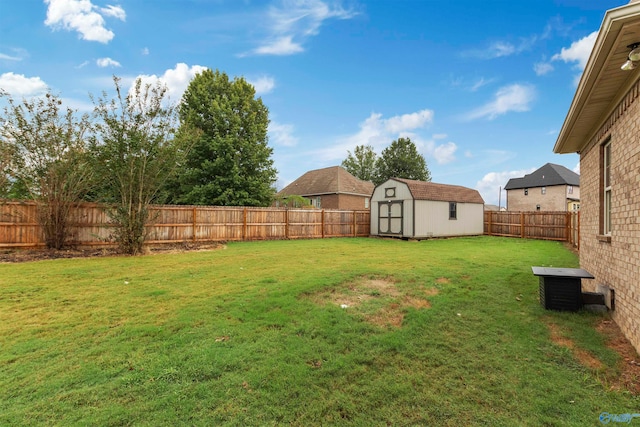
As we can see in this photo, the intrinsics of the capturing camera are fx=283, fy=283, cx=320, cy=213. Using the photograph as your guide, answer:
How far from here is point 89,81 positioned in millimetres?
10430

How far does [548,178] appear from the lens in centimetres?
3444

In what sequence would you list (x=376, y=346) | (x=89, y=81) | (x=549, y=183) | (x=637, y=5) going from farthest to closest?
(x=549, y=183) < (x=89, y=81) < (x=376, y=346) < (x=637, y=5)

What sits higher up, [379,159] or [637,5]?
[379,159]

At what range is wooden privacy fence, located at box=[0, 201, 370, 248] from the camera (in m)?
10.1

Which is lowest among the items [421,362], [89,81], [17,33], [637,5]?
[421,362]

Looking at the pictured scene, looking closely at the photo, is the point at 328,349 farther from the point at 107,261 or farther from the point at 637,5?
the point at 107,261

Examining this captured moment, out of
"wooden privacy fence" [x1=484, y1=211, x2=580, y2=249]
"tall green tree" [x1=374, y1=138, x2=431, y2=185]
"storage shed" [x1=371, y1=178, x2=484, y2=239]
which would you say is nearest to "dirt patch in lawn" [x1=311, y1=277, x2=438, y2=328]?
"storage shed" [x1=371, y1=178, x2=484, y2=239]

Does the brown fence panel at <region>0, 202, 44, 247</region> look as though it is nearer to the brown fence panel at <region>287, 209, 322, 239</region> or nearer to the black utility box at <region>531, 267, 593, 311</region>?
the brown fence panel at <region>287, 209, 322, 239</region>

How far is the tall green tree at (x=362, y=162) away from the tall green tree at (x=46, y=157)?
40.1 meters

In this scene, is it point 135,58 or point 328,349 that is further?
point 135,58

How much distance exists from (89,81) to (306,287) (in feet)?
37.8

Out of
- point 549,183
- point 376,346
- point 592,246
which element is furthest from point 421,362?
point 549,183

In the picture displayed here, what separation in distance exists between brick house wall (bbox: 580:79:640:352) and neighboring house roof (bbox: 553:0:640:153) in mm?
182

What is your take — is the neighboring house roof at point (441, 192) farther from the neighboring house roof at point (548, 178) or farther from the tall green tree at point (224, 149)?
the neighboring house roof at point (548, 178)
